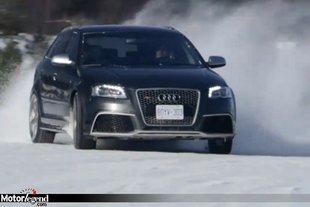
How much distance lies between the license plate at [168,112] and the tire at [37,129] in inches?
89.5

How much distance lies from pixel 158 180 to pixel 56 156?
2123 mm

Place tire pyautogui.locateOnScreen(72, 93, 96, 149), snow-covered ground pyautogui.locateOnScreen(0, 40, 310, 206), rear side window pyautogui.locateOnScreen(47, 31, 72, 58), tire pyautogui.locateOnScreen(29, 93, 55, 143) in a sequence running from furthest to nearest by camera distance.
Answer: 1. rear side window pyautogui.locateOnScreen(47, 31, 72, 58)
2. tire pyautogui.locateOnScreen(29, 93, 55, 143)
3. tire pyautogui.locateOnScreen(72, 93, 96, 149)
4. snow-covered ground pyautogui.locateOnScreen(0, 40, 310, 206)

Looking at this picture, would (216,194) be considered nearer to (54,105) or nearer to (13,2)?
(54,105)

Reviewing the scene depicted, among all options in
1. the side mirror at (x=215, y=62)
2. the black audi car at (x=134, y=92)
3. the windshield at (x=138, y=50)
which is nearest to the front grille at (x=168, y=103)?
the black audi car at (x=134, y=92)

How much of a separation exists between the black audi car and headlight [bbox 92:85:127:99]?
0.01 metres

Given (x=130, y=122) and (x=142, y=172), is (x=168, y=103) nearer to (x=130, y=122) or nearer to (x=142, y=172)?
(x=130, y=122)

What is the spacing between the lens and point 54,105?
1415cm

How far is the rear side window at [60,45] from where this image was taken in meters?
15.0

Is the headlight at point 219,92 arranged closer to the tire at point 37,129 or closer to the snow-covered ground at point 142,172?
the snow-covered ground at point 142,172

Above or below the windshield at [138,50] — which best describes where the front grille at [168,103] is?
below

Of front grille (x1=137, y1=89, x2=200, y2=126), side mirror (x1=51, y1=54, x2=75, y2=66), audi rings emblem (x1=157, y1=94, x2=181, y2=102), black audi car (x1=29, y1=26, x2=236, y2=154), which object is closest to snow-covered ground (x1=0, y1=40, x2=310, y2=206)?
black audi car (x1=29, y1=26, x2=236, y2=154)

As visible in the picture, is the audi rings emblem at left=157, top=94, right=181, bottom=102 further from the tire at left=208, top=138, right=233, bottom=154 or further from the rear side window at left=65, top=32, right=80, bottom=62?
the rear side window at left=65, top=32, right=80, bottom=62

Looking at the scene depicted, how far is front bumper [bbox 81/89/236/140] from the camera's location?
41.8ft

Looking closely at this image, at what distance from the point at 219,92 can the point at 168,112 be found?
65 cm
